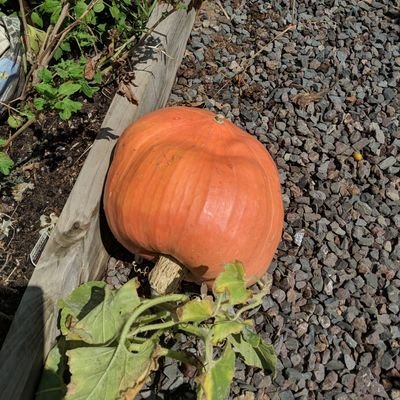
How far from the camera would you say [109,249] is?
269 cm

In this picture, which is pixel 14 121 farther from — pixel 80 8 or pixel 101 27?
pixel 101 27

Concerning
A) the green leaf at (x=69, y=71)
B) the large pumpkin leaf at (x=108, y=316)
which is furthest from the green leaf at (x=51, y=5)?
the large pumpkin leaf at (x=108, y=316)

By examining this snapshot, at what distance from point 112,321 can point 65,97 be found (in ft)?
2.72

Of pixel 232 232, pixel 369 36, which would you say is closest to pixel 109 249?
pixel 232 232

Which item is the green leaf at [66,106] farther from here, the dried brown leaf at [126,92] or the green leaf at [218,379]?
the green leaf at [218,379]

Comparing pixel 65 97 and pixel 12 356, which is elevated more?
pixel 65 97

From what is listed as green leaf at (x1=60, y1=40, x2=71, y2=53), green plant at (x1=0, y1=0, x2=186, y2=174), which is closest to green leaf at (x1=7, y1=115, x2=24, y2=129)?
green plant at (x1=0, y1=0, x2=186, y2=174)

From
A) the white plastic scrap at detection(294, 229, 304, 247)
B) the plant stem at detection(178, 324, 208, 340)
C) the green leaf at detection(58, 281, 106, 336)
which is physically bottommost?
the white plastic scrap at detection(294, 229, 304, 247)

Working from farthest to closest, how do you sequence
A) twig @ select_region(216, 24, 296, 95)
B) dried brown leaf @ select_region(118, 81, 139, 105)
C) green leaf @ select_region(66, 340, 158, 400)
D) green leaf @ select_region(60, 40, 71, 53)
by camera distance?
1. twig @ select_region(216, 24, 296, 95)
2. green leaf @ select_region(60, 40, 71, 53)
3. dried brown leaf @ select_region(118, 81, 139, 105)
4. green leaf @ select_region(66, 340, 158, 400)

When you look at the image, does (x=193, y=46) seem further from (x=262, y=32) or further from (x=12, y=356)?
(x=12, y=356)

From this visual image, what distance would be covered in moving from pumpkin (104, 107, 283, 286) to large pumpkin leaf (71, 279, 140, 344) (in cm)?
34

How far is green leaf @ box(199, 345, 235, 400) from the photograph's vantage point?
1.86 m

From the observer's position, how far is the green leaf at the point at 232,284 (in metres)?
1.94

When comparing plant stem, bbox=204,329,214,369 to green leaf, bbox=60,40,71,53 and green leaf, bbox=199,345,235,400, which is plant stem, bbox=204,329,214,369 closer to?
green leaf, bbox=199,345,235,400
